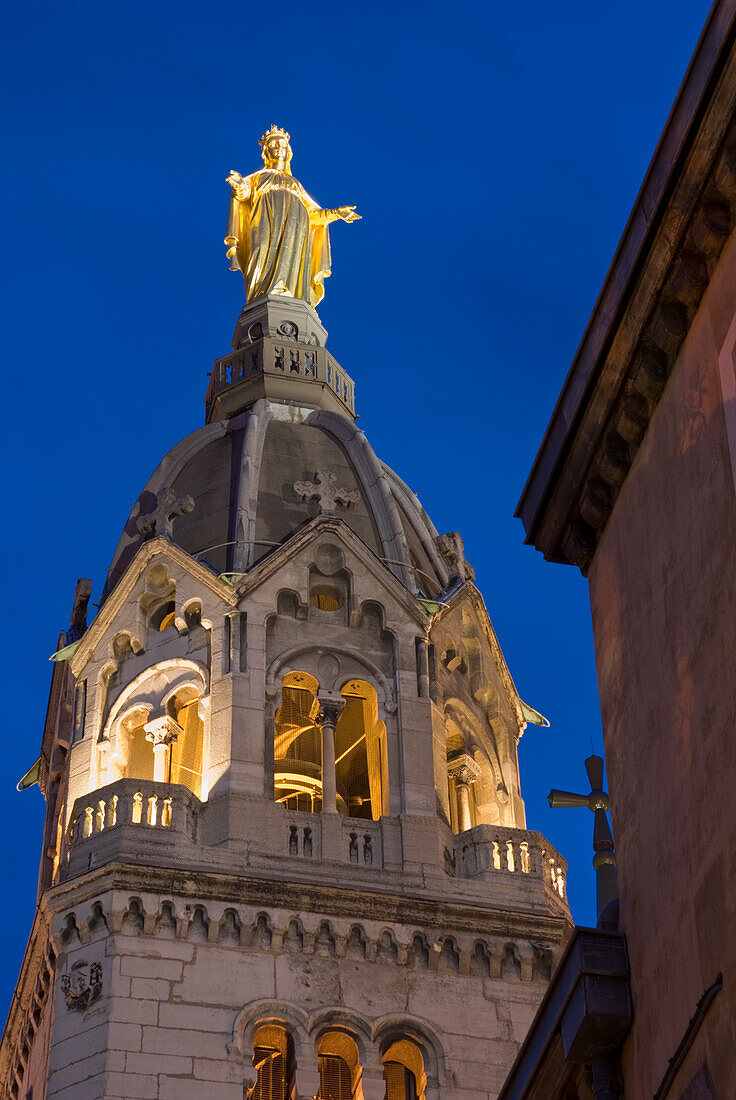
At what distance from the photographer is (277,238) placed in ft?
202

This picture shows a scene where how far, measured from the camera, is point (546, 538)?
26.7 meters

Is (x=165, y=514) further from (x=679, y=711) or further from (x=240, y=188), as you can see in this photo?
(x=679, y=711)

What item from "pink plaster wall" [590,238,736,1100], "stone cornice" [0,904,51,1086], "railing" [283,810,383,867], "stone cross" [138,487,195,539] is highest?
"stone cross" [138,487,195,539]

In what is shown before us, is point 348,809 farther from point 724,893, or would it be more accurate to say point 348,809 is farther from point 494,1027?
point 724,893

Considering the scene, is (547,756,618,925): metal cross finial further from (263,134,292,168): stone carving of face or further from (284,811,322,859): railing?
(263,134,292,168): stone carving of face

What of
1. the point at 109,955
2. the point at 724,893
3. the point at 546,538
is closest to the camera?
the point at 724,893

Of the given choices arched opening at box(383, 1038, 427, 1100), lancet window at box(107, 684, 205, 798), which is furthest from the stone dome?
arched opening at box(383, 1038, 427, 1100)

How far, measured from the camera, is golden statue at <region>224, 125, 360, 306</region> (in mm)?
61062

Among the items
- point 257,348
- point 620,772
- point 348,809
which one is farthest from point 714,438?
point 257,348

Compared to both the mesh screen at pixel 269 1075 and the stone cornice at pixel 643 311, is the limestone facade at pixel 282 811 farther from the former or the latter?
the stone cornice at pixel 643 311

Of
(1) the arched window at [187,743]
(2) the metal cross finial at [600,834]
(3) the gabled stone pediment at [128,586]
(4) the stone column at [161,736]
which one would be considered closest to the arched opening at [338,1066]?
(1) the arched window at [187,743]

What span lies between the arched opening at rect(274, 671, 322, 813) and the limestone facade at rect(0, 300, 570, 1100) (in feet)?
0.23

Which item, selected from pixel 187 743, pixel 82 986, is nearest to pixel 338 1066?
pixel 82 986

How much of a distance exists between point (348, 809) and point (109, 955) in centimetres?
979
